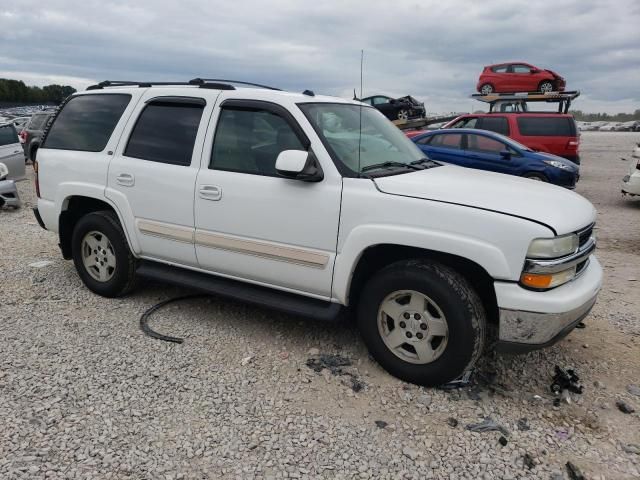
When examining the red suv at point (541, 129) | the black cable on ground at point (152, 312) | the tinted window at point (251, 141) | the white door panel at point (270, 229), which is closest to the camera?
the white door panel at point (270, 229)

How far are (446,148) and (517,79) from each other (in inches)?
368

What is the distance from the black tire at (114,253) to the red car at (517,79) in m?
16.6

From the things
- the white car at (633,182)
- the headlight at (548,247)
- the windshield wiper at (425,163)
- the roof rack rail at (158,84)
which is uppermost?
the roof rack rail at (158,84)

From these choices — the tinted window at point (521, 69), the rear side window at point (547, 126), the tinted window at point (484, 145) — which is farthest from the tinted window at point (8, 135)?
the tinted window at point (521, 69)

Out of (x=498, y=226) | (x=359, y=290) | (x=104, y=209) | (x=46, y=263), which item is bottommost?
(x=46, y=263)

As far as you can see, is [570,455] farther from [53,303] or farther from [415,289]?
[53,303]

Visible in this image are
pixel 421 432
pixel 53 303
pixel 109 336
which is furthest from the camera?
pixel 53 303

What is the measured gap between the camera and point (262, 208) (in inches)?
140

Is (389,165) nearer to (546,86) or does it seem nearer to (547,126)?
(547,126)

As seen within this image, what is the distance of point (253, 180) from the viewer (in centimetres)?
363

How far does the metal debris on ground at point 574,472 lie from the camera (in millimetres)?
2525

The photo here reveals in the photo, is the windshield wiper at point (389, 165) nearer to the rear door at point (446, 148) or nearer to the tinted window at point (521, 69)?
the rear door at point (446, 148)

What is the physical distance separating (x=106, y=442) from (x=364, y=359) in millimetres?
1787

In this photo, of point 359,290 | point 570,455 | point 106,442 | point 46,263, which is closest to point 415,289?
point 359,290
